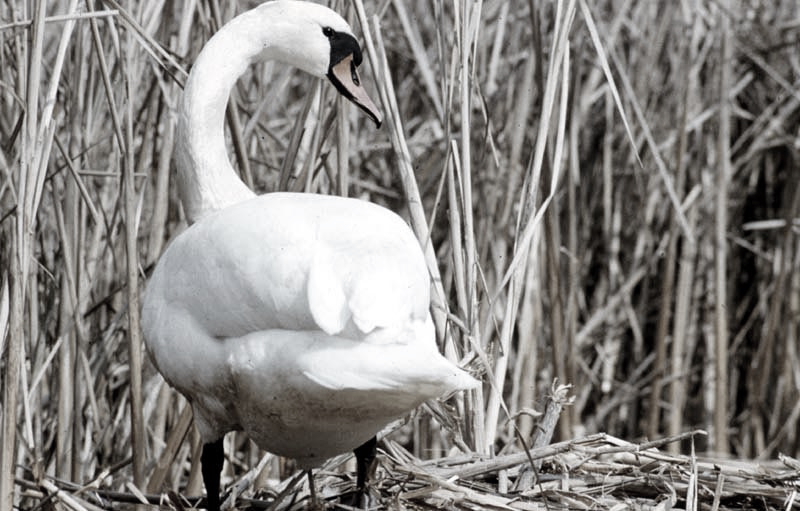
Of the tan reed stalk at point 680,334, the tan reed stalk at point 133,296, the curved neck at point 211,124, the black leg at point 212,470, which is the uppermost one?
the curved neck at point 211,124

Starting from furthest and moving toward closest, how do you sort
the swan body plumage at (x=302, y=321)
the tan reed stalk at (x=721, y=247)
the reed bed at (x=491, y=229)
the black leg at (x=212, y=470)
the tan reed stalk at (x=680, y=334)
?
the tan reed stalk at (x=680, y=334) → the tan reed stalk at (x=721, y=247) → the reed bed at (x=491, y=229) → the black leg at (x=212, y=470) → the swan body plumage at (x=302, y=321)

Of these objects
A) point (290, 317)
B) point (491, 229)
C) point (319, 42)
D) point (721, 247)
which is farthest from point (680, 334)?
point (290, 317)

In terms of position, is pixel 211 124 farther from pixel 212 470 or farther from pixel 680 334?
pixel 680 334

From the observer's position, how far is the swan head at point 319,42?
3.01 meters

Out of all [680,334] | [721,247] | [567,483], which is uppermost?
[721,247]

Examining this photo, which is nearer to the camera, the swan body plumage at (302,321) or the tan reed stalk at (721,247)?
the swan body plumage at (302,321)

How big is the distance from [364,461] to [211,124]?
0.87 meters

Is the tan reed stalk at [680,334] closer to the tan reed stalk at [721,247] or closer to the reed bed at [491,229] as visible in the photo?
the reed bed at [491,229]

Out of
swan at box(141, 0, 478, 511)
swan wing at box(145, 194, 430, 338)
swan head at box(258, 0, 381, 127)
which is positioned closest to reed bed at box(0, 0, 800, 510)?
swan head at box(258, 0, 381, 127)

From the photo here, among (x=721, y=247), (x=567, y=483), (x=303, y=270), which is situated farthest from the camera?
(x=721, y=247)

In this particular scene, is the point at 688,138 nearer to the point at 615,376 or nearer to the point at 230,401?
the point at 615,376

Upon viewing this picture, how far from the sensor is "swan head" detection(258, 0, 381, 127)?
3010 millimetres

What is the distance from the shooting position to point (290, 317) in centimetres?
239

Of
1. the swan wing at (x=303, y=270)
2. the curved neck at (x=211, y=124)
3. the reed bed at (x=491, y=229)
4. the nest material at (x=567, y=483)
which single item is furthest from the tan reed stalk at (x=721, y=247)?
the swan wing at (x=303, y=270)
